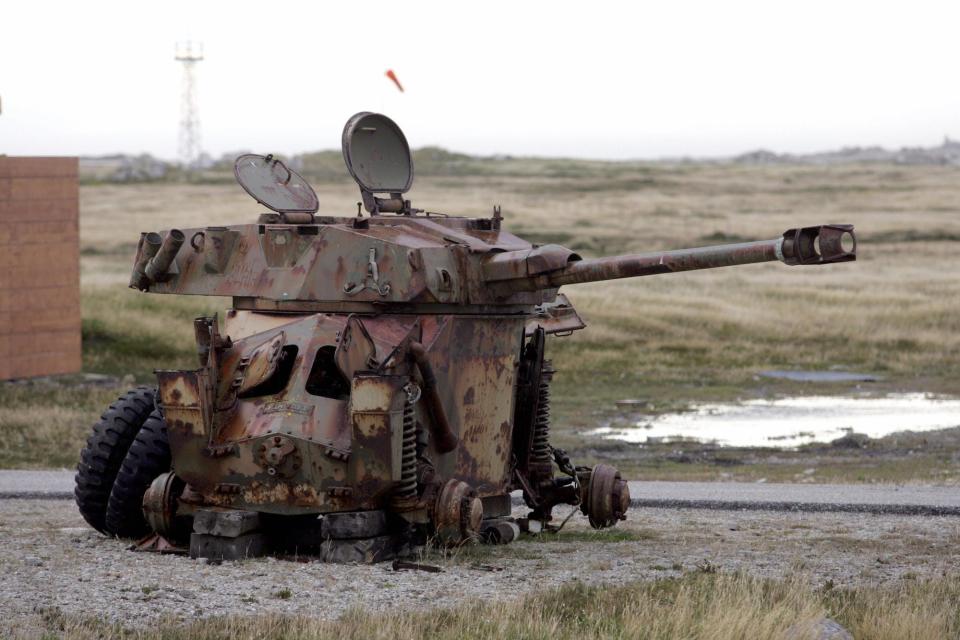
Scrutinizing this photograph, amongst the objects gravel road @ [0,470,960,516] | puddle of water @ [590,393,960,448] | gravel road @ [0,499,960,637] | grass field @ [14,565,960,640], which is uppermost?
grass field @ [14,565,960,640]

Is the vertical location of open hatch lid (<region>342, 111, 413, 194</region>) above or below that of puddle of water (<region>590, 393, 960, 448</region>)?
above

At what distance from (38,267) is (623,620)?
21.9m

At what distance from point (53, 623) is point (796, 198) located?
270 feet

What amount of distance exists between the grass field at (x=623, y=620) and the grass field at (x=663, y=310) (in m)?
13.0

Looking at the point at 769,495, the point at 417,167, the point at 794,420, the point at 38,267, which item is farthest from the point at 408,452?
the point at 417,167

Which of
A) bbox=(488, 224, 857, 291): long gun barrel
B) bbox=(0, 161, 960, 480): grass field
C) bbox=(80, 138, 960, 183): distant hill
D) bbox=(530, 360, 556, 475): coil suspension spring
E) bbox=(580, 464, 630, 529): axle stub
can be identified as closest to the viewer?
bbox=(488, 224, 857, 291): long gun barrel

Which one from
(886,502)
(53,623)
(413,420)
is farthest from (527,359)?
(53,623)

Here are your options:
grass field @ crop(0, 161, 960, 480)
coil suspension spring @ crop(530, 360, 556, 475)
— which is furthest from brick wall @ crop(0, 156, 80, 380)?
coil suspension spring @ crop(530, 360, 556, 475)

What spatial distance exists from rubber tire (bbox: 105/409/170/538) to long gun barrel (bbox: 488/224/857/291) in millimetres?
3116

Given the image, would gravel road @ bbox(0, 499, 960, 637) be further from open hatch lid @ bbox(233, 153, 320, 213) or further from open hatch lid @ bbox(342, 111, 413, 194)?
open hatch lid @ bbox(342, 111, 413, 194)

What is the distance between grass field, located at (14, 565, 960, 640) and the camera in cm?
927

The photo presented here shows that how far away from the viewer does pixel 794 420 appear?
2633 cm

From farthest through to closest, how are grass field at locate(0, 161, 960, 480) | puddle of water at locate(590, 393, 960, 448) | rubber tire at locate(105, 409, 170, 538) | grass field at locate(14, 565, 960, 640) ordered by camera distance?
grass field at locate(0, 161, 960, 480)
puddle of water at locate(590, 393, 960, 448)
rubber tire at locate(105, 409, 170, 538)
grass field at locate(14, 565, 960, 640)

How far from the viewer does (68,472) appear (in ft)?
67.1
